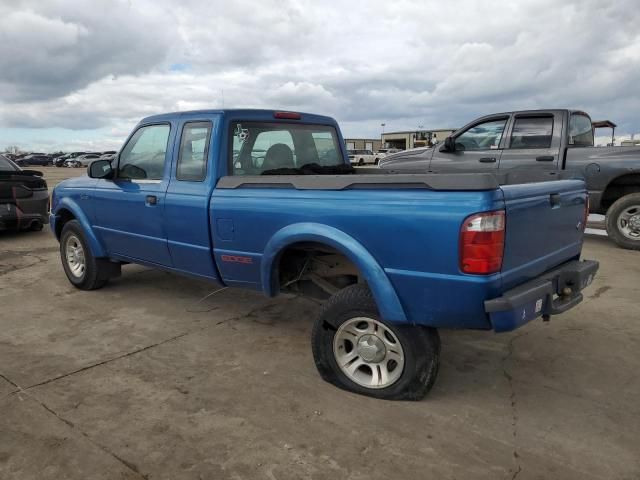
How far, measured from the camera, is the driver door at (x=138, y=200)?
4359 mm

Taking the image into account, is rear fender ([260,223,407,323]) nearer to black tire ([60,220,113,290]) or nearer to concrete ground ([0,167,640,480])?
concrete ground ([0,167,640,480])

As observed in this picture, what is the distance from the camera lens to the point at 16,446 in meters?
2.64

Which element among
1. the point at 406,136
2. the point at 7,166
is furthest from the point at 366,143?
the point at 7,166

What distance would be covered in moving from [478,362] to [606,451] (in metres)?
1.16

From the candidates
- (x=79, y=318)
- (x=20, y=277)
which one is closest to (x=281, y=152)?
(x=79, y=318)

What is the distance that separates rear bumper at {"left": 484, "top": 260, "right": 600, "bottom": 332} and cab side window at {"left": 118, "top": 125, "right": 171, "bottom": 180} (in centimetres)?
308

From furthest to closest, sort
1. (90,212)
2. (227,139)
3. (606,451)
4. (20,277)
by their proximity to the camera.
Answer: (20,277) → (90,212) → (227,139) → (606,451)

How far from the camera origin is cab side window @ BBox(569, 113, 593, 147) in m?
7.47

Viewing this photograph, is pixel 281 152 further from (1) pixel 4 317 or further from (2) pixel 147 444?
(1) pixel 4 317

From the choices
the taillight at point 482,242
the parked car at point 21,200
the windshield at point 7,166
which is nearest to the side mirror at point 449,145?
the taillight at point 482,242

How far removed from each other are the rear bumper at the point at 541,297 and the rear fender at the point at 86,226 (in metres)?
4.11

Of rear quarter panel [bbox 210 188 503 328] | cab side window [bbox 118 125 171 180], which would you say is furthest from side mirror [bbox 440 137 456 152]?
rear quarter panel [bbox 210 188 503 328]

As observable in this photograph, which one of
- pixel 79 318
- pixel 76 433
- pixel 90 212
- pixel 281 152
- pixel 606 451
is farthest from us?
pixel 90 212

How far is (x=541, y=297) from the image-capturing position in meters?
2.84
